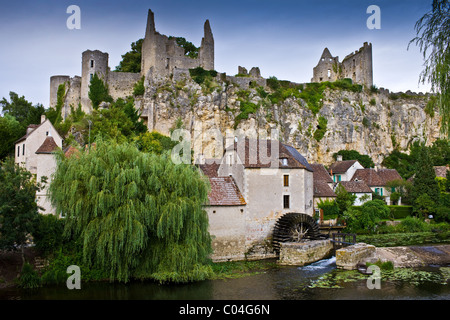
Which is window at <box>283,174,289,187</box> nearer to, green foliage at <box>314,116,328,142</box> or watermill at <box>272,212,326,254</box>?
watermill at <box>272,212,326,254</box>

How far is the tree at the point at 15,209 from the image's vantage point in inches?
567

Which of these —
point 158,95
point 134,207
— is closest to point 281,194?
point 134,207

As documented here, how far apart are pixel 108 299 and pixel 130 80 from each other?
37657mm

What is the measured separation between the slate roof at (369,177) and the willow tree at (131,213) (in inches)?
1196

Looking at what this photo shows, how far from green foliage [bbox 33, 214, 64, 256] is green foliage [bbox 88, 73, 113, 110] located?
2966 cm

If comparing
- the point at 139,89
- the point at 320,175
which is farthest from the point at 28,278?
the point at 139,89

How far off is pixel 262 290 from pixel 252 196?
7.27 m

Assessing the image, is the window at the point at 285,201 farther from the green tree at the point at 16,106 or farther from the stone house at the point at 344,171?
the green tree at the point at 16,106

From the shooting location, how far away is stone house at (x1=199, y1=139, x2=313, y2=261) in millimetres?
20219

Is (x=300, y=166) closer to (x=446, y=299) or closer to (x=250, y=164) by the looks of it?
(x=250, y=164)

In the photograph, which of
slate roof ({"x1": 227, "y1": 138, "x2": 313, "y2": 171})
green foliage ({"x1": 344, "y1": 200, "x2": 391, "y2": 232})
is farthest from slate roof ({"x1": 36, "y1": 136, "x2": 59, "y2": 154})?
green foliage ({"x1": 344, "y1": 200, "x2": 391, "y2": 232})

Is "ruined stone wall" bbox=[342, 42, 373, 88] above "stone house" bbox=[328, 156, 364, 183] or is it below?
above

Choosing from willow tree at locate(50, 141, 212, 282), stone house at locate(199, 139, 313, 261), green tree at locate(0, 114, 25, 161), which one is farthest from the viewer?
green tree at locate(0, 114, 25, 161)

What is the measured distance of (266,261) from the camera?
20438 millimetres
